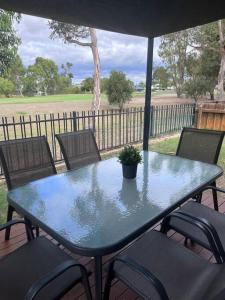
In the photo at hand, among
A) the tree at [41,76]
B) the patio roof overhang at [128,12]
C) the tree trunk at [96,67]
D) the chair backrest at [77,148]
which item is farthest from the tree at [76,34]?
the tree at [41,76]

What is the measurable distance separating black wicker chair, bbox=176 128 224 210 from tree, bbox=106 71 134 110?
908 centimetres

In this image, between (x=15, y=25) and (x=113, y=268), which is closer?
(x=113, y=268)

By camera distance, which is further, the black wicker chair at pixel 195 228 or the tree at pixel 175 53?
the tree at pixel 175 53

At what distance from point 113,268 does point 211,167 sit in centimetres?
130

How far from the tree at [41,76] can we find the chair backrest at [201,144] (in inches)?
902

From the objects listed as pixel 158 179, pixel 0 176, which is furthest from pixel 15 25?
pixel 158 179

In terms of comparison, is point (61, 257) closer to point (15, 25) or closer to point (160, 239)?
point (160, 239)

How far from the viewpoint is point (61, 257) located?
53.2 inches

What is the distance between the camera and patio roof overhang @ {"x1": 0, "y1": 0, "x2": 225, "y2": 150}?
195 centimetres

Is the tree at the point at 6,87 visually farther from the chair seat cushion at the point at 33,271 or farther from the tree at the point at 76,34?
the chair seat cushion at the point at 33,271

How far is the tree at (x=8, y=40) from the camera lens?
4.45 meters

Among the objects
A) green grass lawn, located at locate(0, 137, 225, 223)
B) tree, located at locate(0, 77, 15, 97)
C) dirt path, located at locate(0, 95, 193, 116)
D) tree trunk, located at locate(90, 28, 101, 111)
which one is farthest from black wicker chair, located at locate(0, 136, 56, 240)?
tree, located at locate(0, 77, 15, 97)

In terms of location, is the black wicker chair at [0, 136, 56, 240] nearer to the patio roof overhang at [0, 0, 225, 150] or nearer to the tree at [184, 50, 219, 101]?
the patio roof overhang at [0, 0, 225, 150]

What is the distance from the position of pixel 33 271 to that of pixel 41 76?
82.2ft
